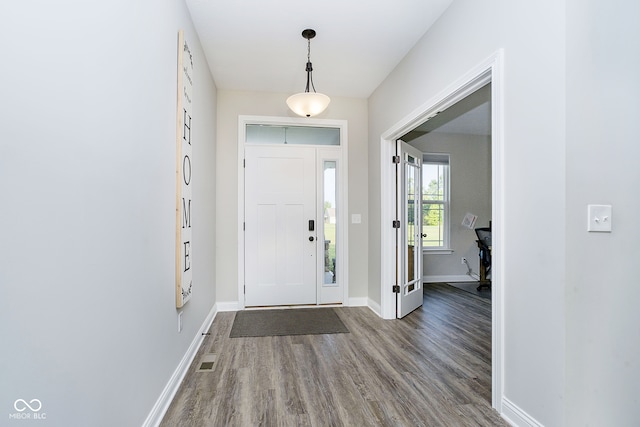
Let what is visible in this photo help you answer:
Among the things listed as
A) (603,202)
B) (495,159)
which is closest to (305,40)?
(495,159)

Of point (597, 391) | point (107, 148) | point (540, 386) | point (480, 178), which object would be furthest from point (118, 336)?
point (480, 178)

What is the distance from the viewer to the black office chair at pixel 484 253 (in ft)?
16.5

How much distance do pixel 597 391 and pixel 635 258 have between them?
62cm

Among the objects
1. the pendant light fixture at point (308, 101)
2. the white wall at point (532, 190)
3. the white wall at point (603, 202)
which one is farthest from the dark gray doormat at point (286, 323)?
the pendant light fixture at point (308, 101)

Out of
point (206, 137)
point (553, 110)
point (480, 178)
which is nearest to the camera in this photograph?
point (553, 110)

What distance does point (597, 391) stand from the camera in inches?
55.1

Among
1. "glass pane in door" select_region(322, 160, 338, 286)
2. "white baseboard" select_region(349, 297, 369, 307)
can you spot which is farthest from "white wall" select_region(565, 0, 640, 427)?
"glass pane in door" select_region(322, 160, 338, 286)

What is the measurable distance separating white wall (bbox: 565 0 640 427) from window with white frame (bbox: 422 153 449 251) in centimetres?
431

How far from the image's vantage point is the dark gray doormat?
312 cm

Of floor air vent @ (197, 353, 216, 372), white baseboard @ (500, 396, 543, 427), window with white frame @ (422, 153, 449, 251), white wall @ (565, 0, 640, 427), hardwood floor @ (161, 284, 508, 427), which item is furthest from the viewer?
window with white frame @ (422, 153, 449, 251)

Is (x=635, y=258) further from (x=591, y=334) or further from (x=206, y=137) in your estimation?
(x=206, y=137)

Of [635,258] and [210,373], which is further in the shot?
[210,373]

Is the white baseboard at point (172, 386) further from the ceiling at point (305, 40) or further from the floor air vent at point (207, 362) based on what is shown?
the ceiling at point (305, 40)

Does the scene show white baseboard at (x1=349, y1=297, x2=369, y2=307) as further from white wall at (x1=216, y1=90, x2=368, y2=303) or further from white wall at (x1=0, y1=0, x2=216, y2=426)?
white wall at (x1=0, y1=0, x2=216, y2=426)
